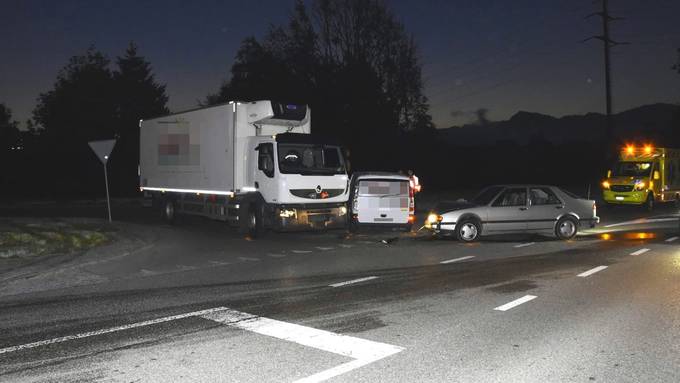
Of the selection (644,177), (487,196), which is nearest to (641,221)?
(644,177)

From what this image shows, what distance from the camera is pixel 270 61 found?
1756 inches

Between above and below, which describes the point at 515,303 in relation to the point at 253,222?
below

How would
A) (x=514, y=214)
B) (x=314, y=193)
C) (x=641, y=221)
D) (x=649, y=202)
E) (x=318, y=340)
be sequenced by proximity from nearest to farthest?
(x=318, y=340) < (x=514, y=214) < (x=314, y=193) < (x=641, y=221) < (x=649, y=202)

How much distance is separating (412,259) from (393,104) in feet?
98.5

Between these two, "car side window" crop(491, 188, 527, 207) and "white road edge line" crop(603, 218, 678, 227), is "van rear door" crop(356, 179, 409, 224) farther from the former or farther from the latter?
"white road edge line" crop(603, 218, 678, 227)

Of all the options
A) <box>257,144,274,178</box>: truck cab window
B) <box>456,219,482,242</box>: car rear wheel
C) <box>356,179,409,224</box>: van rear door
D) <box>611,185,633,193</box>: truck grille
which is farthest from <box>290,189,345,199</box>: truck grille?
<box>611,185,633,193</box>: truck grille

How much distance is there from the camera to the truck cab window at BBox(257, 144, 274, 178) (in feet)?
52.2

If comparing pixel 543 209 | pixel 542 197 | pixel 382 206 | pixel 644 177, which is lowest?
pixel 543 209

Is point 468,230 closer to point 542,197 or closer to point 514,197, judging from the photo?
point 514,197

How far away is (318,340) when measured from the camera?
6.09 meters

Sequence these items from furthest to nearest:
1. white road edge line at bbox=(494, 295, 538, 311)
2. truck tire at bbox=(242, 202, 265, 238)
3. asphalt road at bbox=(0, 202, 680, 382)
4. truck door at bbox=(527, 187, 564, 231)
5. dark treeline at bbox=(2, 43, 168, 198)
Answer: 1. dark treeline at bbox=(2, 43, 168, 198)
2. truck tire at bbox=(242, 202, 265, 238)
3. truck door at bbox=(527, 187, 564, 231)
4. white road edge line at bbox=(494, 295, 538, 311)
5. asphalt road at bbox=(0, 202, 680, 382)

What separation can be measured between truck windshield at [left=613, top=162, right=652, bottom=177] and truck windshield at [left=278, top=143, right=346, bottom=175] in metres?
17.2

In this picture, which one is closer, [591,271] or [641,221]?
[591,271]

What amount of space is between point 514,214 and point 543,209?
814 mm
